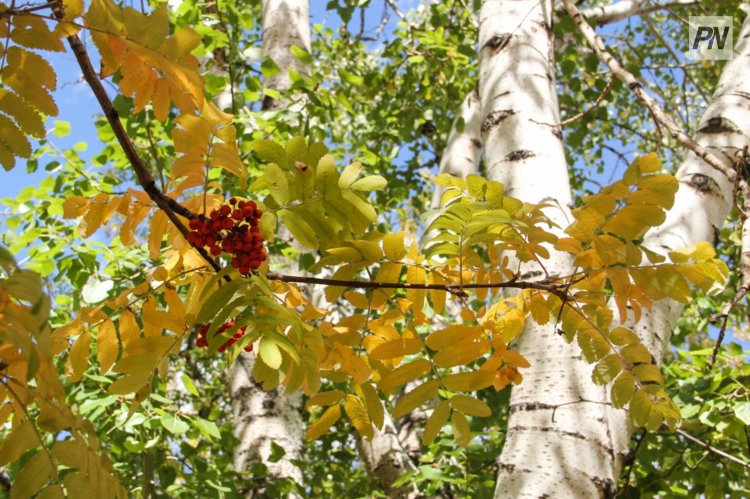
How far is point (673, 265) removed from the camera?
3.60 feet

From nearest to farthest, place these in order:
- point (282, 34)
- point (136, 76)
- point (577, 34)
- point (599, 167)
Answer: point (136, 76) → point (577, 34) → point (282, 34) → point (599, 167)

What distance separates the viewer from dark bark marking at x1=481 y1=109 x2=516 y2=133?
6.61 ft

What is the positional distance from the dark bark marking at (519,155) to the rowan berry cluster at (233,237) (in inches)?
44.3

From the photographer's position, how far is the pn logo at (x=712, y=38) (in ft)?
9.18

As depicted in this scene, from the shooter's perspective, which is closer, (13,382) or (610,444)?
(13,382)

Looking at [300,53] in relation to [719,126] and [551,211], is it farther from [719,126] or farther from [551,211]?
[719,126]

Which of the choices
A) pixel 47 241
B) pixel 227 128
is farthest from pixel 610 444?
pixel 47 241

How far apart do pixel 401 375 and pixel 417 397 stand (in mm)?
61

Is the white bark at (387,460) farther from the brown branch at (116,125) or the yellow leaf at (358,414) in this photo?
the brown branch at (116,125)

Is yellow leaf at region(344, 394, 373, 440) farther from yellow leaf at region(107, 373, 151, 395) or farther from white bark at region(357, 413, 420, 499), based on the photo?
white bark at region(357, 413, 420, 499)

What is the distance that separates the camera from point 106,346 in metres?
1.12

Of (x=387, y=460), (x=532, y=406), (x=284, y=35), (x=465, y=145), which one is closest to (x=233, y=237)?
(x=532, y=406)

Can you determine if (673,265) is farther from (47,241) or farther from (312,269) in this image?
(47,241)

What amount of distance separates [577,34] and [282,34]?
1615 mm
